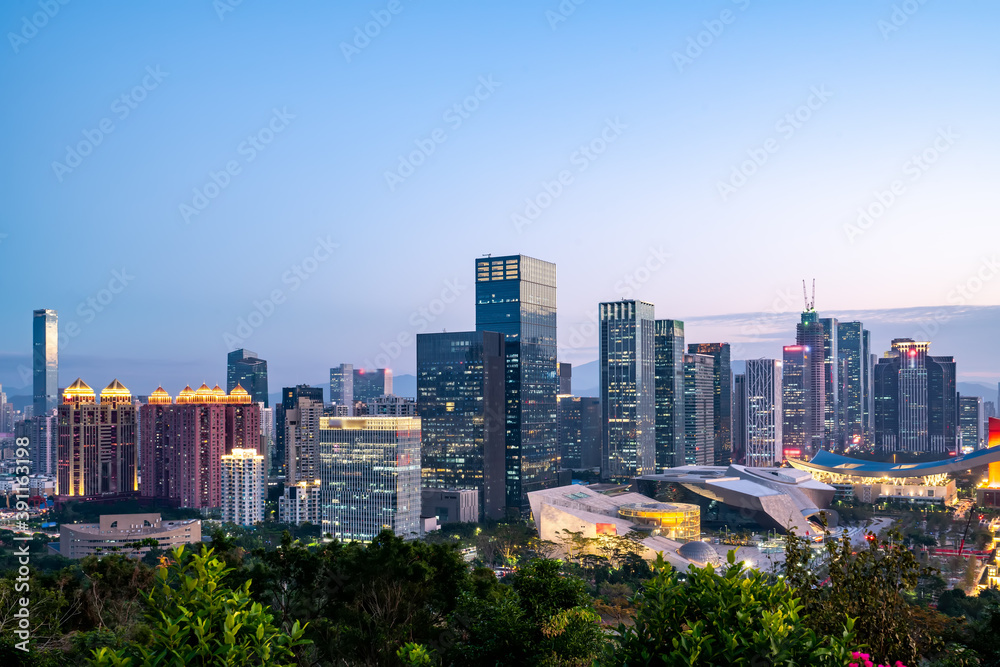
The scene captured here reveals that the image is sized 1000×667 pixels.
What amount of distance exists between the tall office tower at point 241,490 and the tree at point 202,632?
3016 inches

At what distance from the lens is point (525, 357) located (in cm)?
9412

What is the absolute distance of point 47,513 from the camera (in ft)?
260

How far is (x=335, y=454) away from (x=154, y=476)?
32.1 metres

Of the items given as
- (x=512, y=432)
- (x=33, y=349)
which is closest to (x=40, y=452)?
(x=33, y=349)

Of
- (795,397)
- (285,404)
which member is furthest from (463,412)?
(795,397)

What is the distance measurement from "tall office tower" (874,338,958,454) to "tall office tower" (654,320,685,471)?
49621 millimetres

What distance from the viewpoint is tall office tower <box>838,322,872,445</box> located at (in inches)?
6398

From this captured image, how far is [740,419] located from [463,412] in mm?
74994

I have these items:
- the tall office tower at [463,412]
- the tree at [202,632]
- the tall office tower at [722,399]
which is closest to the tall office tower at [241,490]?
the tall office tower at [463,412]

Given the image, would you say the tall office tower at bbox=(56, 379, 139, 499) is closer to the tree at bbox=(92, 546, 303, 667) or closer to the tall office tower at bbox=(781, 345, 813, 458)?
the tree at bbox=(92, 546, 303, 667)

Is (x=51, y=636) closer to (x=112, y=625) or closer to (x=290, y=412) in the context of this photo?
(x=112, y=625)

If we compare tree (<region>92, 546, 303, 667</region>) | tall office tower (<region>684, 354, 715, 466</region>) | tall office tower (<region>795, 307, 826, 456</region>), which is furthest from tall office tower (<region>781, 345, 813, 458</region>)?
tree (<region>92, 546, 303, 667</region>)

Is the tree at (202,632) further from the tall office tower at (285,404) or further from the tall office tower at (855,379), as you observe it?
the tall office tower at (855,379)

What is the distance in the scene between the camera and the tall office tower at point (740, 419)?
139 meters
